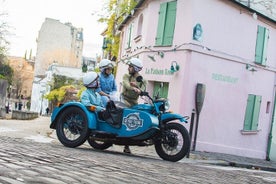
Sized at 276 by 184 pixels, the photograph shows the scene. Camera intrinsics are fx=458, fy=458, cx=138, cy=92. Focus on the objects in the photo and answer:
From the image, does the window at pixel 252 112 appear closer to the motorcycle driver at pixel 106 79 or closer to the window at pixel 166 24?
the window at pixel 166 24

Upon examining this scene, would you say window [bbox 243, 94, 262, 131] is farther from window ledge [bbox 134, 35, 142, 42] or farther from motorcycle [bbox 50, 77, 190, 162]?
motorcycle [bbox 50, 77, 190, 162]

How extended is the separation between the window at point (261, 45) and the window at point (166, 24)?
3.74 metres

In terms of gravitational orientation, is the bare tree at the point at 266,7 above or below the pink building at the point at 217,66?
above

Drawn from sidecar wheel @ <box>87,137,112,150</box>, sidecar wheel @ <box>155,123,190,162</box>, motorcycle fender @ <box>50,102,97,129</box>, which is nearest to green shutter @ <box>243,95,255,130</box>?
sidecar wheel @ <box>87,137,112,150</box>

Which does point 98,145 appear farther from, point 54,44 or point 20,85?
point 20,85

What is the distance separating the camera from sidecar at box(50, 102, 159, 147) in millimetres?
8219

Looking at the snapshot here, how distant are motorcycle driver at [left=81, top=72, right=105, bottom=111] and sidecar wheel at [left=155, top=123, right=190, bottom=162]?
52.7 inches

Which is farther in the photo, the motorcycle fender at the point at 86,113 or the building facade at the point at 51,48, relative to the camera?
the building facade at the point at 51,48

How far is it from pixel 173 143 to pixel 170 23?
910 cm

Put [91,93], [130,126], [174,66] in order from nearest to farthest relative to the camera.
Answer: [130,126]
[91,93]
[174,66]

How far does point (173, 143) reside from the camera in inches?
322

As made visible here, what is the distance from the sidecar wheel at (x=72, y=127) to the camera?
28.0 ft

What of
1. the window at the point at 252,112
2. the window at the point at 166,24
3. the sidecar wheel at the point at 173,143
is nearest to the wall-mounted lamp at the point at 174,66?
the window at the point at 166,24

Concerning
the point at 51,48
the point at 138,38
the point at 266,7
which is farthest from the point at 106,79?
the point at 51,48
